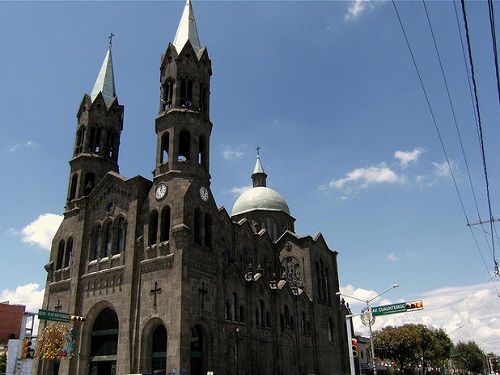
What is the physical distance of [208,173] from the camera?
39.8 metres

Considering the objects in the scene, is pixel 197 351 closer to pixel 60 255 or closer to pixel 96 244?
pixel 96 244

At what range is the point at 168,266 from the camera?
33.5 metres

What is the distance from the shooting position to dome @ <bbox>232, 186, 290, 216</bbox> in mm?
65000

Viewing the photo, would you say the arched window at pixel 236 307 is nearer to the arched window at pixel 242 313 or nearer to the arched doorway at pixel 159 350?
the arched window at pixel 242 313

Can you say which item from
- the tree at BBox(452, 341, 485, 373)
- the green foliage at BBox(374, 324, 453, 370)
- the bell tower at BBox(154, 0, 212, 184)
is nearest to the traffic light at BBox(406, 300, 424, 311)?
the bell tower at BBox(154, 0, 212, 184)

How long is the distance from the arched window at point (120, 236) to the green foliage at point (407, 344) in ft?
162

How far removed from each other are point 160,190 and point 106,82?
17430 millimetres

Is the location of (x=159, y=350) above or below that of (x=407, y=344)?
below

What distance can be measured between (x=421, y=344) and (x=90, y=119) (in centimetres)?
5935

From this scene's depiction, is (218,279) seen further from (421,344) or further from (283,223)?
(421,344)

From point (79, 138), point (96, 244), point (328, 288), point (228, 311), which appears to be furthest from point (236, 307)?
point (79, 138)

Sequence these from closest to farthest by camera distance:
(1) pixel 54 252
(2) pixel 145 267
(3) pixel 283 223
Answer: (2) pixel 145 267, (1) pixel 54 252, (3) pixel 283 223

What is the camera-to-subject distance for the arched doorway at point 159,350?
32750 millimetres

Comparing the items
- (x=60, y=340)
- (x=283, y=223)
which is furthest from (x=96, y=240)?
(x=283, y=223)
